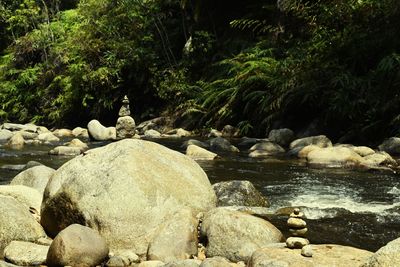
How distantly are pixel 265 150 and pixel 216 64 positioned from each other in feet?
24.6

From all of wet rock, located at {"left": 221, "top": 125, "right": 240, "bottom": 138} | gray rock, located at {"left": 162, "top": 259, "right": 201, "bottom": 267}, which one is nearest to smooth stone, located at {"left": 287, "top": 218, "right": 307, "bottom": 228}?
gray rock, located at {"left": 162, "top": 259, "right": 201, "bottom": 267}

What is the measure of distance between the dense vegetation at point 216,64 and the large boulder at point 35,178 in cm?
776

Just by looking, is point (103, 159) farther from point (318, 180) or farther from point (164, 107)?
point (164, 107)

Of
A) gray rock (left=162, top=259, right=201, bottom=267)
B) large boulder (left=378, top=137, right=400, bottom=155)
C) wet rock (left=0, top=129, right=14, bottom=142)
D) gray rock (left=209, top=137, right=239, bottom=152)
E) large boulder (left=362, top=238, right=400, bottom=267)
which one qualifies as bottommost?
wet rock (left=0, top=129, right=14, bottom=142)

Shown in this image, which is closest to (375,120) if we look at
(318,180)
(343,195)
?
(318,180)

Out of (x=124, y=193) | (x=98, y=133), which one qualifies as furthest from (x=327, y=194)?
(x=98, y=133)

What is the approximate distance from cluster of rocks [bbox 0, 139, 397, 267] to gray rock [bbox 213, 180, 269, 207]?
0.94 meters

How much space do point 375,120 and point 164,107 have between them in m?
10.8

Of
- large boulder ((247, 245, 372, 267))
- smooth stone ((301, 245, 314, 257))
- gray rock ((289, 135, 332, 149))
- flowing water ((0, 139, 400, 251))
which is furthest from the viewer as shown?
gray rock ((289, 135, 332, 149))

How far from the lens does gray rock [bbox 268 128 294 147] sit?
1385 centimetres

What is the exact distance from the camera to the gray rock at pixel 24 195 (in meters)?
6.40

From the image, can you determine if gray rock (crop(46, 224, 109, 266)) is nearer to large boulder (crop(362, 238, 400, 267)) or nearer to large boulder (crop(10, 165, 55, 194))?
large boulder (crop(362, 238, 400, 267))

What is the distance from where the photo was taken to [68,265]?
474 centimetres

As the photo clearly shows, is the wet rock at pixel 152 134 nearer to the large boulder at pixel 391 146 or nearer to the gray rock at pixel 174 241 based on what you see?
the large boulder at pixel 391 146
